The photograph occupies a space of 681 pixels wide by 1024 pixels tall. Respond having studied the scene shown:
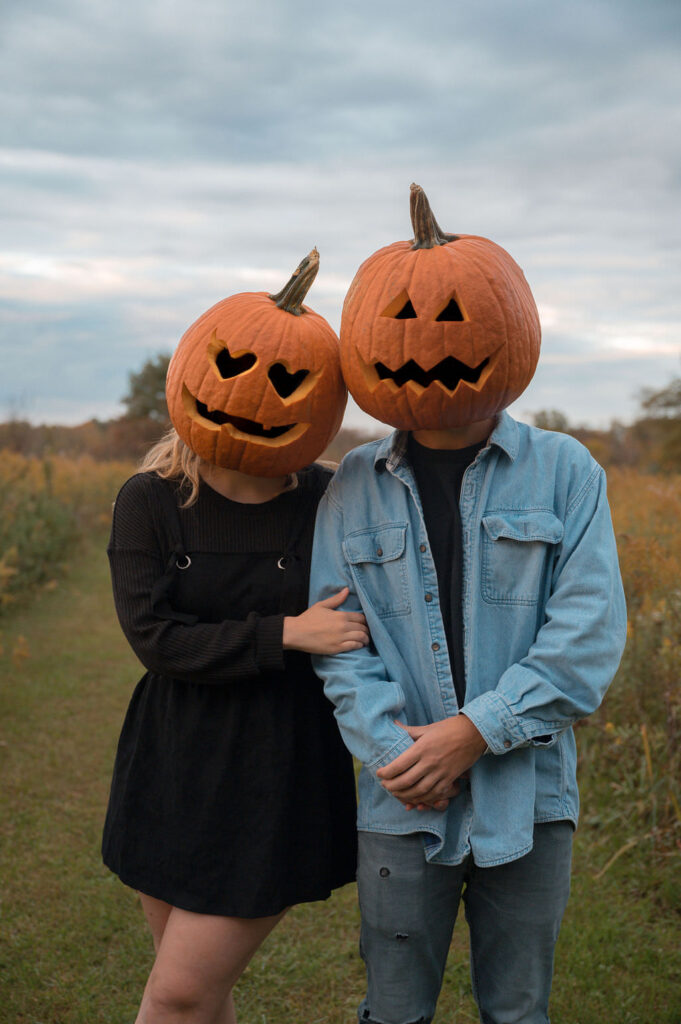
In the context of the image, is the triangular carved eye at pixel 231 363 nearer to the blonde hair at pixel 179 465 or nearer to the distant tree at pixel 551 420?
the blonde hair at pixel 179 465

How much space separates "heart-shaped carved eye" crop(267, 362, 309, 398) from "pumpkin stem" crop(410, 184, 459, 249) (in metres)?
0.43

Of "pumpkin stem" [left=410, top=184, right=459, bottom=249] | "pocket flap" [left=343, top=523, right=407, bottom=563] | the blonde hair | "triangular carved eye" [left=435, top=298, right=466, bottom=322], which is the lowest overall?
"pocket flap" [left=343, top=523, right=407, bottom=563]

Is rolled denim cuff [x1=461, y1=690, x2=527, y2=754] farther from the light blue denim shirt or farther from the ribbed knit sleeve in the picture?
the ribbed knit sleeve

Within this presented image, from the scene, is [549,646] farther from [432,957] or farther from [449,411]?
[432,957]

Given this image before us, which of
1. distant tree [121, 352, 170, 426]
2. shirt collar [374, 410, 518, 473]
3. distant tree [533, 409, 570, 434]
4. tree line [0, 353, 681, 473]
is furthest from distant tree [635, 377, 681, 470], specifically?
shirt collar [374, 410, 518, 473]

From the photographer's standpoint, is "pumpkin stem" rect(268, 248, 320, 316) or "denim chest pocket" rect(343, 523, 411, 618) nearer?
"denim chest pocket" rect(343, 523, 411, 618)

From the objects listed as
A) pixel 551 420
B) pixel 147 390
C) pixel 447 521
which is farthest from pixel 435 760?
pixel 147 390

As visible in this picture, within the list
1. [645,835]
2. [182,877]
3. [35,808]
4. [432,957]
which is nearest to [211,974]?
[182,877]

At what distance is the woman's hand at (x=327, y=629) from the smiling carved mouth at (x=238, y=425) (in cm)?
42

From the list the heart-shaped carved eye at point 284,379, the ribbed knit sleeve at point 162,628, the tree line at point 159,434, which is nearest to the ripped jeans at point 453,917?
the ribbed knit sleeve at point 162,628

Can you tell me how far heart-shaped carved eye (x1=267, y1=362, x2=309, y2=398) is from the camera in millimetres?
2260

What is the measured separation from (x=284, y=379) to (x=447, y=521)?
556mm

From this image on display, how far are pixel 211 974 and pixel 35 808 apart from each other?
10.5 feet

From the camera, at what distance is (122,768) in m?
2.40
